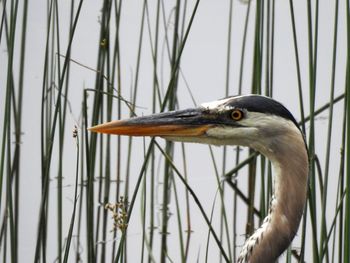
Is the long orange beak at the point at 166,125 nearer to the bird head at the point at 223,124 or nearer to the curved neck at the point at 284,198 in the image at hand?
the bird head at the point at 223,124

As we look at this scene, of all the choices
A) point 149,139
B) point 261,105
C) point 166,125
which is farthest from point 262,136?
point 149,139

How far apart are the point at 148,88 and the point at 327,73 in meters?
1.32

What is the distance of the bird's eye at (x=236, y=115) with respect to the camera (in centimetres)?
282

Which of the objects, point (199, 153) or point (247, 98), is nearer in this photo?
point (247, 98)

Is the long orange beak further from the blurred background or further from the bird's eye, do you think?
the blurred background

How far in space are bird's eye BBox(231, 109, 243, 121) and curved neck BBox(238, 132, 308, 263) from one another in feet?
0.50

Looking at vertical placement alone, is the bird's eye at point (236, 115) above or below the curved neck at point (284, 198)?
above

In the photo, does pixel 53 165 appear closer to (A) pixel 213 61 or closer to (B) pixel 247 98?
(A) pixel 213 61

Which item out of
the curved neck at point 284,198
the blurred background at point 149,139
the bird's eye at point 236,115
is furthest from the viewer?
the blurred background at point 149,139

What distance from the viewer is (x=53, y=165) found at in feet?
17.5

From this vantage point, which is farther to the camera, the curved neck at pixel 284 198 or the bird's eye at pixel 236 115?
the bird's eye at pixel 236 115

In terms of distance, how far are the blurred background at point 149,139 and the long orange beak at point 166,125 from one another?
1.02 feet

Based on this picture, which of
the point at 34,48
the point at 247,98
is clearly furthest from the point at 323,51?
the point at 247,98

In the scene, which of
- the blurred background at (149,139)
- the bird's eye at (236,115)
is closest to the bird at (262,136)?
the bird's eye at (236,115)
